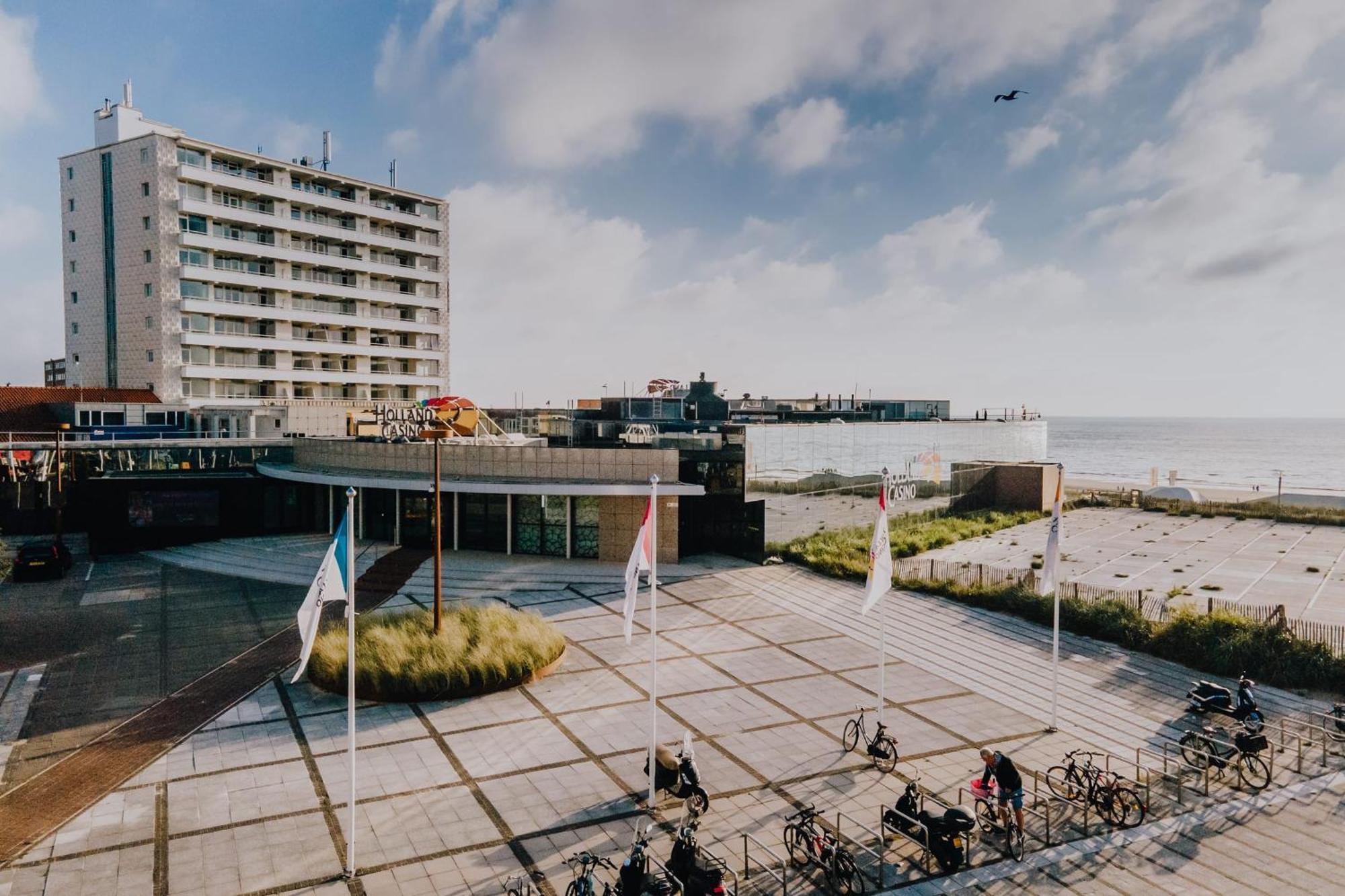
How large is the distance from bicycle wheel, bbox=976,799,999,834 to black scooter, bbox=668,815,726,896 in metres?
4.39


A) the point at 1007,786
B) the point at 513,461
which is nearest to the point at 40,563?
the point at 513,461

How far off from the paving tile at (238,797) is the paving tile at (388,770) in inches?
16.3

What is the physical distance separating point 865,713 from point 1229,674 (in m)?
10.1

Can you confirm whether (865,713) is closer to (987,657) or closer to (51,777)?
(987,657)

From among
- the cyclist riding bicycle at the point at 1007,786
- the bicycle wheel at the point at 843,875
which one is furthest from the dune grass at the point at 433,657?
the cyclist riding bicycle at the point at 1007,786

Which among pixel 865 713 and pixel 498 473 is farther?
pixel 498 473

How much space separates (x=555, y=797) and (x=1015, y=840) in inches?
290

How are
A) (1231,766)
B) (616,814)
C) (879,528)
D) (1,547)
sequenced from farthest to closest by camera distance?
(1,547), (879,528), (1231,766), (616,814)

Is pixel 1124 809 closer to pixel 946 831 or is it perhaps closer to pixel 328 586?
pixel 946 831

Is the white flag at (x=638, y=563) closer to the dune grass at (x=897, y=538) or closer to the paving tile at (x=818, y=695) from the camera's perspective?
the paving tile at (x=818, y=695)

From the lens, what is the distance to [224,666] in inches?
819

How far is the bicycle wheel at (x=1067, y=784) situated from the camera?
13.5m

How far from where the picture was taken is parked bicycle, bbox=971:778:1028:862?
12.1 metres

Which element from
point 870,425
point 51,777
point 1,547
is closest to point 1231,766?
point 51,777
